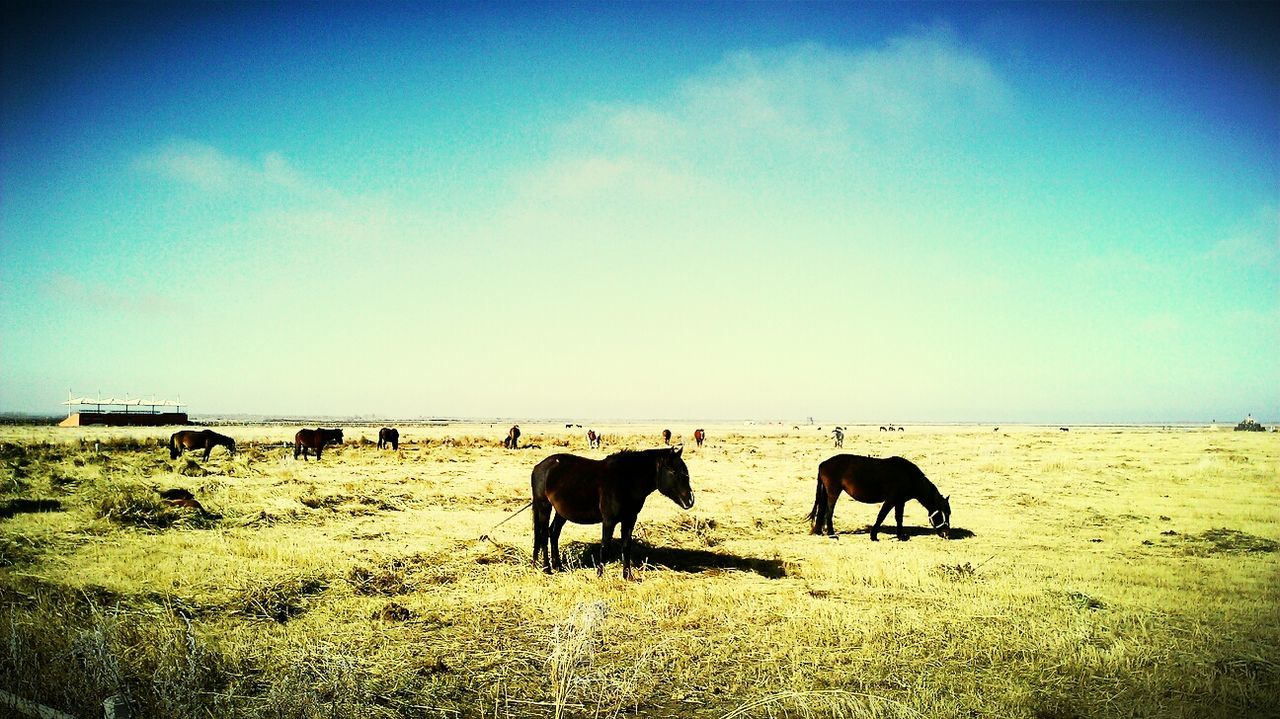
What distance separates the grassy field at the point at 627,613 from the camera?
233 inches

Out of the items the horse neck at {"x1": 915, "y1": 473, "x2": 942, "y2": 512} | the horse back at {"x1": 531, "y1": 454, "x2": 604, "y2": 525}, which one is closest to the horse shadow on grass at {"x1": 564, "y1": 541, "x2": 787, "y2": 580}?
the horse back at {"x1": 531, "y1": 454, "x2": 604, "y2": 525}

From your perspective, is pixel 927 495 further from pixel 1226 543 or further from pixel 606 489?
pixel 606 489

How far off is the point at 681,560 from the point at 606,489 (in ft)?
8.36

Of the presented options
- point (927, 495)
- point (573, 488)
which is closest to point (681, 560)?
point (573, 488)

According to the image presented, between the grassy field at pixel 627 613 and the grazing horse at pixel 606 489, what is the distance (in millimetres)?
721

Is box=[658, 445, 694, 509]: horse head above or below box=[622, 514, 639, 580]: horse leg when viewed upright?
above

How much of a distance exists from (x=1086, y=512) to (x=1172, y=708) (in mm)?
15809

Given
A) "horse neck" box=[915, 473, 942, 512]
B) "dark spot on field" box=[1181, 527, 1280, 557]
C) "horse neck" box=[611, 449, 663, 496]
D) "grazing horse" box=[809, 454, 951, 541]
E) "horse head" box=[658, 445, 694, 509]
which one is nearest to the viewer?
"horse head" box=[658, 445, 694, 509]

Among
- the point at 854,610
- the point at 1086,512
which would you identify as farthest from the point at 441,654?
the point at 1086,512

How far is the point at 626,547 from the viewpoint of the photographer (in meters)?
10.6

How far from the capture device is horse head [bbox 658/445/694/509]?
10.3 metres

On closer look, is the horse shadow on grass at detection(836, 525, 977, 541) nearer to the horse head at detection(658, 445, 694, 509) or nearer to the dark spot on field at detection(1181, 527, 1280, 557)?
the dark spot on field at detection(1181, 527, 1280, 557)

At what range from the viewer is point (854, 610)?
866cm

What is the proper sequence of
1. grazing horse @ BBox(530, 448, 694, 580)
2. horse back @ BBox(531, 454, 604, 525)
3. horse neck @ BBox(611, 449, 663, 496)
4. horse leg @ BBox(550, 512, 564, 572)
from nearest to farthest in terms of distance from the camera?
grazing horse @ BBox(530, 448, 694, 580) → horse neck @ BBox(611, 449, 663, 496) → horse back @ BBox(531, 454, 604, 525) → horse leg @ BBox(550, 512, 564, 572)
